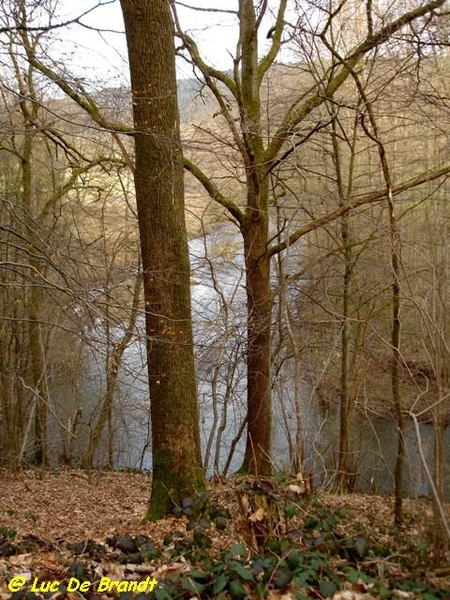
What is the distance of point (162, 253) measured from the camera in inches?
193

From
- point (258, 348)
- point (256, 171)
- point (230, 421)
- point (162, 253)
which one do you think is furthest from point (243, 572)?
point (230, 421)

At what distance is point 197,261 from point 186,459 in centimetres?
512

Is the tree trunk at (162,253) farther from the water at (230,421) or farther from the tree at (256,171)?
the water at (230,421)

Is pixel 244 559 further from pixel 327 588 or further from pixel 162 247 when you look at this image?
pixel 162 247

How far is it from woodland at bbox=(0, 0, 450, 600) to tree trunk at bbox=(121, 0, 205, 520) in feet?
0.06

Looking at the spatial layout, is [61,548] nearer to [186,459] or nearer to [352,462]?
[186,459]

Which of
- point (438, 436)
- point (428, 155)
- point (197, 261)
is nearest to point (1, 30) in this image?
point (438, 436)

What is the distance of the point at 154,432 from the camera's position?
16.2 ft

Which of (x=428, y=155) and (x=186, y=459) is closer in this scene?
(x=186, y=459)

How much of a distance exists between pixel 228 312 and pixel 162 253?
13.8 feet

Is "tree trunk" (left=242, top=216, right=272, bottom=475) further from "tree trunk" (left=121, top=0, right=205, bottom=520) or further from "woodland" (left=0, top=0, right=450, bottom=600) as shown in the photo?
"tree trunk" (left=121, top=0, right=205, bottom=520)

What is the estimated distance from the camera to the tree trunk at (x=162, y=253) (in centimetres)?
480

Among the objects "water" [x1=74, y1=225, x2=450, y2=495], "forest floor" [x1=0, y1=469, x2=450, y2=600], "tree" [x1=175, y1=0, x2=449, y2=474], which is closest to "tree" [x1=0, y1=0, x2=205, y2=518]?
"forest floor" [x1=0, y1=469, x2=450, y2=600]

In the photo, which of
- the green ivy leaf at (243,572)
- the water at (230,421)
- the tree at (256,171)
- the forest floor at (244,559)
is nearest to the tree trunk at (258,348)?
the tree at (256,171)
